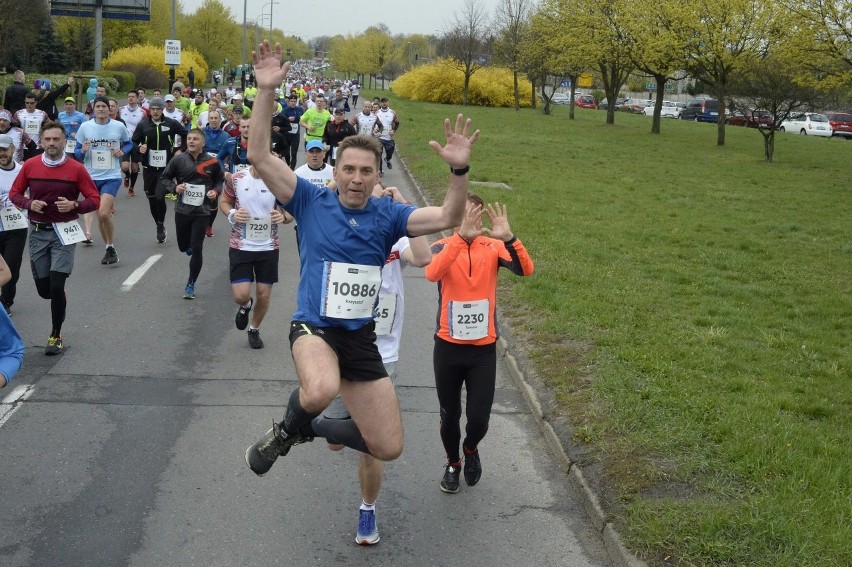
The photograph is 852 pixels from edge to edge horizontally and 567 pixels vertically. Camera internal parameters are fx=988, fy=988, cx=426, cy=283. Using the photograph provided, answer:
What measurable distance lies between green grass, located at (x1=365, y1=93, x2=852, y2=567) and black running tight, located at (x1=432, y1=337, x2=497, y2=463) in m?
0.85

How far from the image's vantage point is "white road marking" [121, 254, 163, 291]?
11836mm

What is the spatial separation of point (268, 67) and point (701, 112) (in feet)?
222

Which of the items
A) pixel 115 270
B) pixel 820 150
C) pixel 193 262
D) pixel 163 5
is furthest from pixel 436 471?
pixel 163 5

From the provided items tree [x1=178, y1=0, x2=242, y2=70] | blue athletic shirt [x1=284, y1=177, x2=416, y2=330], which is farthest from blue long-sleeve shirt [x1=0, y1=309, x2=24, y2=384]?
tree [x1=178, y1=0, x2=242, y2=70]

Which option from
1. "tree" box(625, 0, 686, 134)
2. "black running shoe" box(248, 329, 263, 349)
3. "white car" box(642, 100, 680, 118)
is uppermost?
"tree" box(625, 0, 686, 134)

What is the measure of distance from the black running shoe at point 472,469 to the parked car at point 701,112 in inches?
2544

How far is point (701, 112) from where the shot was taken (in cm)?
6850

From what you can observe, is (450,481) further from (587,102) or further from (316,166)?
(587,102)

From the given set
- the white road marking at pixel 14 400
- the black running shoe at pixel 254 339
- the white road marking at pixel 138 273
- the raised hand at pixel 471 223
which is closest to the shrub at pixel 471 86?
the white road marking at pixel 138 273

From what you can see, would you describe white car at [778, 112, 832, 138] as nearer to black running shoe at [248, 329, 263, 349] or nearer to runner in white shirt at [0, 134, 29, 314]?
black running shoe at [248, 329, 263, 349]

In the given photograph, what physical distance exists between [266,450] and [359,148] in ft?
5.00

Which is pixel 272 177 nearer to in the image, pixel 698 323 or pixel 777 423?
pixel 777 423

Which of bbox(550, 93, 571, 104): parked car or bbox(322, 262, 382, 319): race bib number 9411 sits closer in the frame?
bbox(322, 262, 382, 319): race bib number 9411

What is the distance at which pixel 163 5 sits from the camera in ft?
281
